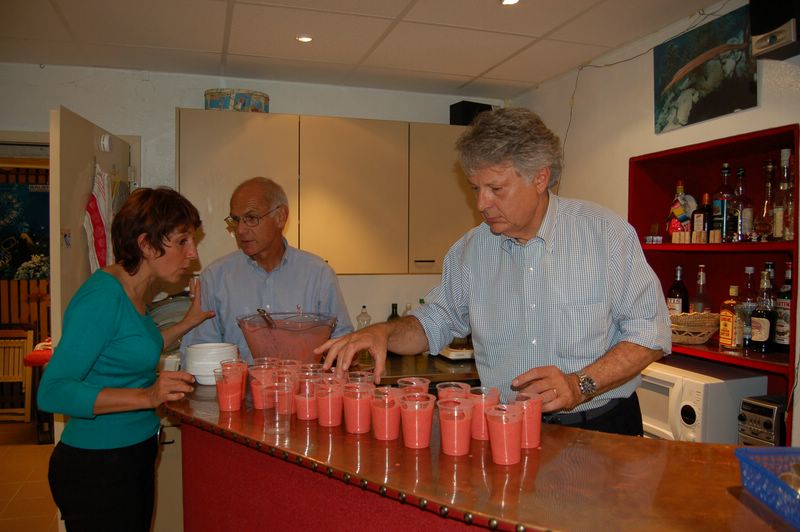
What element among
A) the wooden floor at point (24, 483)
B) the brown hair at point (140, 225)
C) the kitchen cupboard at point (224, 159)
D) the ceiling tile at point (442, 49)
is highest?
the ceiling tile at point (442, 49)

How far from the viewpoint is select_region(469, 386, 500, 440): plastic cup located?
1.27m

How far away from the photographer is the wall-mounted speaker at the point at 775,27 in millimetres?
1987

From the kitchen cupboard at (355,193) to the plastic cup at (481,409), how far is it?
2383 millimetres

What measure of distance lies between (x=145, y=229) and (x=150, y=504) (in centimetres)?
96

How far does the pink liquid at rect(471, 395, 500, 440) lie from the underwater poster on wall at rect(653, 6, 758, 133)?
75.7 inches

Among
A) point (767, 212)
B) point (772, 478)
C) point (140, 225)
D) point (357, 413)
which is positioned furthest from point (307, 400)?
point (767, 212)

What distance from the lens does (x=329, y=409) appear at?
4.61 feet

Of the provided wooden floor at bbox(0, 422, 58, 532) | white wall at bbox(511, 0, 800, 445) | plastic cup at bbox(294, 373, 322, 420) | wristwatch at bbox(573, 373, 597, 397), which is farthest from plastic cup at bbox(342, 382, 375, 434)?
wooden floor at bbox(0, 422, 58, 532)

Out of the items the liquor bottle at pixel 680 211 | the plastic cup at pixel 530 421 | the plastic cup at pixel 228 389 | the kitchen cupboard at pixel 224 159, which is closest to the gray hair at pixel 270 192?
the kitchen cupboard at pixel 224 159

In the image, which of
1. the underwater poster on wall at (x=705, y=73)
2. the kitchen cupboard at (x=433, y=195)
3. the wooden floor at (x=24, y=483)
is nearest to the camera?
the underwater poster on wall at (x=705, y=73)

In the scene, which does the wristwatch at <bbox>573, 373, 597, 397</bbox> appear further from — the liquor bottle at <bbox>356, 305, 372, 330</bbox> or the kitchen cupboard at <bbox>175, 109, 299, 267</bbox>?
the liquor bottle at <bbox>356, 305, 372, 330</bbox>

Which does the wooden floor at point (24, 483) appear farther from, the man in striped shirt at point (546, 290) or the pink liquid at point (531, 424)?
the pink liquid at point (531, 424)

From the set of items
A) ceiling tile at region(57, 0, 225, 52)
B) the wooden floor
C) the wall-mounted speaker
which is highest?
ceiling tile at region(57, 0, 225, 52)

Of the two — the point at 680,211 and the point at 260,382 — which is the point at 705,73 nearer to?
the point at 680,211
